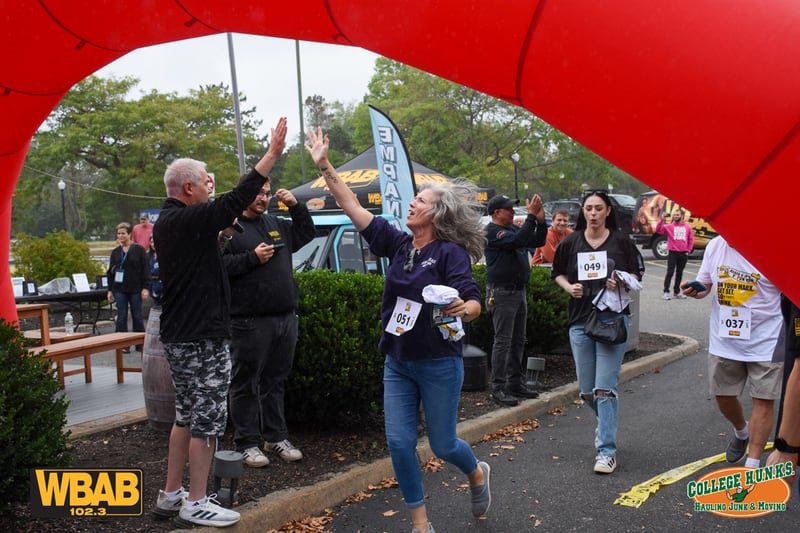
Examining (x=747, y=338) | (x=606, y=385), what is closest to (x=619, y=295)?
(x=606, y=385)

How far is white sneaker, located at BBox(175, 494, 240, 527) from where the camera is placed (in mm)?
4023

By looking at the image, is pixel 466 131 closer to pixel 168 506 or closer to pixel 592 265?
pixel 592 265

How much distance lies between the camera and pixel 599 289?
5.43m

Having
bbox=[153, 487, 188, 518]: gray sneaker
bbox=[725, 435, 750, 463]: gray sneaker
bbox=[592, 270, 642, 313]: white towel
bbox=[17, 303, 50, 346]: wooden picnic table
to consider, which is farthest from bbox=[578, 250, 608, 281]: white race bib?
bbox=[17, 303, 50, 346]: wooden picnic table

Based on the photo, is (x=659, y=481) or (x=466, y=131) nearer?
(x=659, y=481)

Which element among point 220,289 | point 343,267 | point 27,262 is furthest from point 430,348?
point 27,262

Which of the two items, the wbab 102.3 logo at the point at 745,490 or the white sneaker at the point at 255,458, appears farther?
the white sneaker at the point at 255,458

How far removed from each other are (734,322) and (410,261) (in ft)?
8.00

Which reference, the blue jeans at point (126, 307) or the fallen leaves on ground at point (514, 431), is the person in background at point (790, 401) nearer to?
the fallen leaves on ground at point (514, 431)

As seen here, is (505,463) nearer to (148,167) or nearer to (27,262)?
(27,262)

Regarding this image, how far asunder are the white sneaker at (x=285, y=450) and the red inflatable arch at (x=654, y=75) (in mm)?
3066

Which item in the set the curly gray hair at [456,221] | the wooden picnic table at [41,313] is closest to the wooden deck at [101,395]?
the wooden picnic table at [41,313]

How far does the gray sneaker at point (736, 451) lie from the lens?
542 centimetres

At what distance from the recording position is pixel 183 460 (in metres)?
4.22
